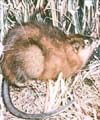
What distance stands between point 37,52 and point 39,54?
16 mm

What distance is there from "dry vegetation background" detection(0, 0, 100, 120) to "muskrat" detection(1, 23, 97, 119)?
3 cm

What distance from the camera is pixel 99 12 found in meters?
2.96

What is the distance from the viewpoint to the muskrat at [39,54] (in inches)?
117

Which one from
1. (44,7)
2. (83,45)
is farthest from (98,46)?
(44,7)

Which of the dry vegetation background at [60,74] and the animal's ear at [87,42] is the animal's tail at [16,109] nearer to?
the dry vegetation background at [60,74]

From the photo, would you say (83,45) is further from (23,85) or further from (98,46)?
(23,85)

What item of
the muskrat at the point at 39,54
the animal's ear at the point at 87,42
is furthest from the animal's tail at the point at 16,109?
the animal's ear at the point at 87,42

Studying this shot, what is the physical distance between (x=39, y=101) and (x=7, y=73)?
238 mm

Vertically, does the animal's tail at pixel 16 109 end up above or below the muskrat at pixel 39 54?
below

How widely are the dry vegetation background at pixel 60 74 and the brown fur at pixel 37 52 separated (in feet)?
0.13

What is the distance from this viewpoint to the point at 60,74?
300 cm

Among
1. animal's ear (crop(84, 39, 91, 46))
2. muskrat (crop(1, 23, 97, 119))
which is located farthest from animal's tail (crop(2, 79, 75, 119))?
animal's ear (crop(84, 39, 91, 46))

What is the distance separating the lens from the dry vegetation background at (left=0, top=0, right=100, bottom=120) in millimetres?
2957

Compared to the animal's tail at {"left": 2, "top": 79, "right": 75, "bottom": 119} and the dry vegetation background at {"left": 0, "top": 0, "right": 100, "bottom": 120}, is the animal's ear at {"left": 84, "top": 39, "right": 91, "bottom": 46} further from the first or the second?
the animal's tail at {"left": 2, "top": 79, "right": 75, "bottom": 119}
